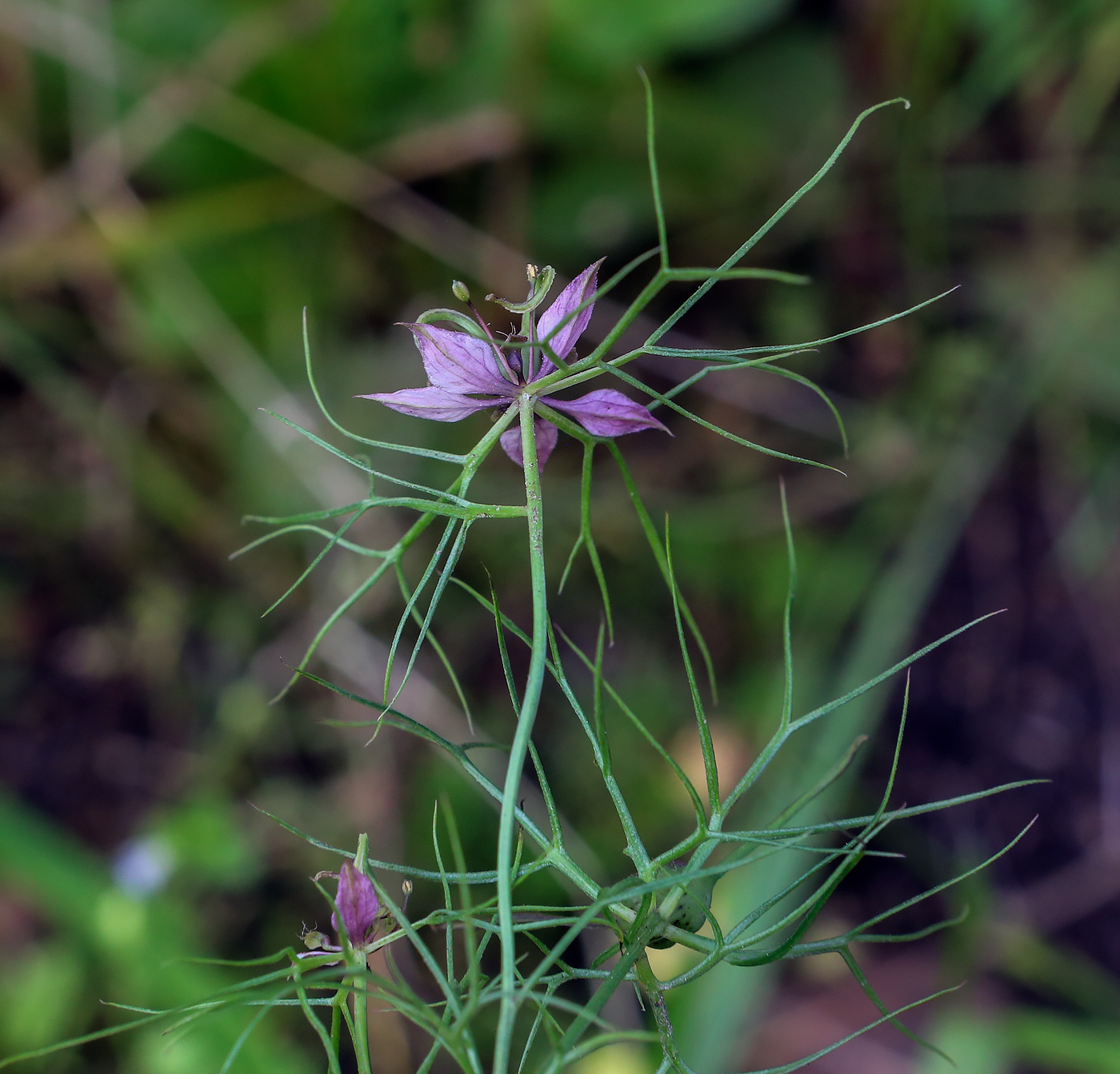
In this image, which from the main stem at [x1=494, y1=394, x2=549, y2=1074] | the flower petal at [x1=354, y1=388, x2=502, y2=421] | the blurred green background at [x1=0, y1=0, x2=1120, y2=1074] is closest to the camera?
the main stem at [x1=494, y1=394, x2=549, y2=1074]

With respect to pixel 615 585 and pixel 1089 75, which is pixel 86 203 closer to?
pixel 615 585

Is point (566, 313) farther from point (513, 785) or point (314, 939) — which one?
point (314, 939)

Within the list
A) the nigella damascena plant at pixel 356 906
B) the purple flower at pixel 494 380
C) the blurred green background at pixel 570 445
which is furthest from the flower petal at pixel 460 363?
the blurred green background at pixel 570 445

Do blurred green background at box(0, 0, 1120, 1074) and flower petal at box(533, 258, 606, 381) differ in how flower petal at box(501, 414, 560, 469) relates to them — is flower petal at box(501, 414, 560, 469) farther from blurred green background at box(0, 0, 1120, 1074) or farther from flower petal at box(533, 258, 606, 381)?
blurred green background at box(0, 0, 1120, 1074)

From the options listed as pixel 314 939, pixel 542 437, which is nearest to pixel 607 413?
pixel 542 437

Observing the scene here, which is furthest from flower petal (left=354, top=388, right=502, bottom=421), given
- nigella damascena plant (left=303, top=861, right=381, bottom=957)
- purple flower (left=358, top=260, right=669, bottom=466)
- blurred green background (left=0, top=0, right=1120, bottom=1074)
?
blurred green background (left=0, top=0, right=1120, bottom=1074)

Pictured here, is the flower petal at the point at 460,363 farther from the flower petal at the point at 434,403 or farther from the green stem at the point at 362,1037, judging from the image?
the green stem at the point at 362,1037
